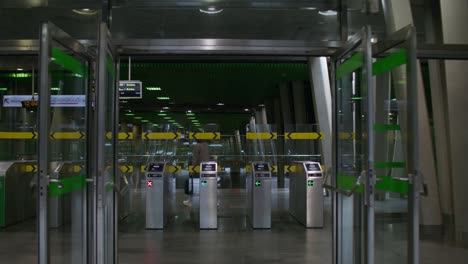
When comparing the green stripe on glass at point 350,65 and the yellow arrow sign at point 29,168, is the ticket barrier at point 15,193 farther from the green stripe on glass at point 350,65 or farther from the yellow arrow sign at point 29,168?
the green stripe on glass at point 350,65

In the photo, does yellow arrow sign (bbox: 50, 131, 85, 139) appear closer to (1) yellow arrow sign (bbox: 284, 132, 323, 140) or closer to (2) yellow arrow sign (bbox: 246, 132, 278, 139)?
(2) yellow arrow sign (bbox: 246, 132, 278, 139)

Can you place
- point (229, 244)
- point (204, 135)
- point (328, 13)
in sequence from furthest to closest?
point (204, 135), point (229, 244), point (328, 13)

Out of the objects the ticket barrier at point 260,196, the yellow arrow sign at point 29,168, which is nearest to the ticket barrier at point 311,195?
the ticket barrier at point 260,196

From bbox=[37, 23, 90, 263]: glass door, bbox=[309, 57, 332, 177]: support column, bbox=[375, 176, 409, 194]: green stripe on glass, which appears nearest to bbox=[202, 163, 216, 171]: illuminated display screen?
bbox=[37, 23, 90, 263]: glass door

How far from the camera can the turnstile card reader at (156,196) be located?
28.5 ft

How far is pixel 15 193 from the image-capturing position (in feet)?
29.6

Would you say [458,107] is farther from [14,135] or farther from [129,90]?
[14,135]

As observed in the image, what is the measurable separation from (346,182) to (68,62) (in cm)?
260

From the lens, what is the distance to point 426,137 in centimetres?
857

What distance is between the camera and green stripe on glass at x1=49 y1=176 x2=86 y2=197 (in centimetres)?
383

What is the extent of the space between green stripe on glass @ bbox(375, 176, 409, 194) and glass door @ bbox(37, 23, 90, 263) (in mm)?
2556

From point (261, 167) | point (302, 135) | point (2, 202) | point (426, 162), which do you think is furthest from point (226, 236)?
point (2, 202)

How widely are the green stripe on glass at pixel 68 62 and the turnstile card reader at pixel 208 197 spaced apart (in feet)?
14.2

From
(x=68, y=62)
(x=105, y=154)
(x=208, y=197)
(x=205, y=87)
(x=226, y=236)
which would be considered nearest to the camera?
(x=68, y=62)
